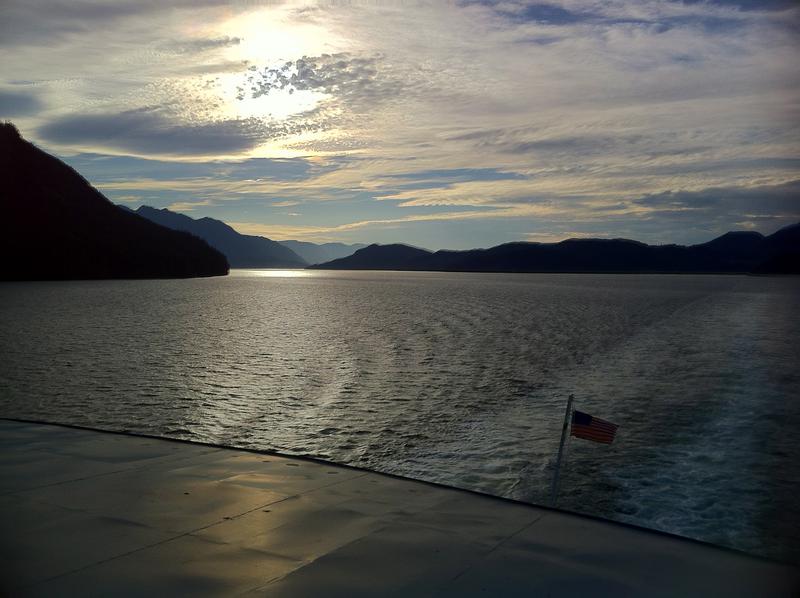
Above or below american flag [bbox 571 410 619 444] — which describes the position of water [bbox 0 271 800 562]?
below

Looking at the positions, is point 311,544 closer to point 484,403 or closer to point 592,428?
point 592,428

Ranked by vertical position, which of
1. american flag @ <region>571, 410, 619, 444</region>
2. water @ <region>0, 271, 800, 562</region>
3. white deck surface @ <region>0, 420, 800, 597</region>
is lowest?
water @ <region>0, 271, 800, 562</region>

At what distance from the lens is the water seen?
14031mm

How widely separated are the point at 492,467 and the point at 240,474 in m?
6.38

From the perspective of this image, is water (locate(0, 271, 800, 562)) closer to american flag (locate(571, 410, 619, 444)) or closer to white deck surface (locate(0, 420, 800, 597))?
american flag (locate(571, 410, 619, 444))

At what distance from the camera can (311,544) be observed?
8.18m

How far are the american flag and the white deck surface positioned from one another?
1.67 m

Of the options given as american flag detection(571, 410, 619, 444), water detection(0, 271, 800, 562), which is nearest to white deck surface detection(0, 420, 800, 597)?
american flag detection(571, 410, 619, 444)

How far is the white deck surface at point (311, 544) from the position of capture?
23.1ft

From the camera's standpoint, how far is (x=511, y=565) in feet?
25.3

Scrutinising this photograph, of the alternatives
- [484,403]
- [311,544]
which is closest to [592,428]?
[311,544]

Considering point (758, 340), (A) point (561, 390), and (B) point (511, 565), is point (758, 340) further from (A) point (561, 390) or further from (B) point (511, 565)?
(B) point (511, 565)

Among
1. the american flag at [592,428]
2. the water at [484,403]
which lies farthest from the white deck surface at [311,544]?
the water at [484,403]

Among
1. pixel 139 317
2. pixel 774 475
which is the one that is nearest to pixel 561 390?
pixel 774 475
